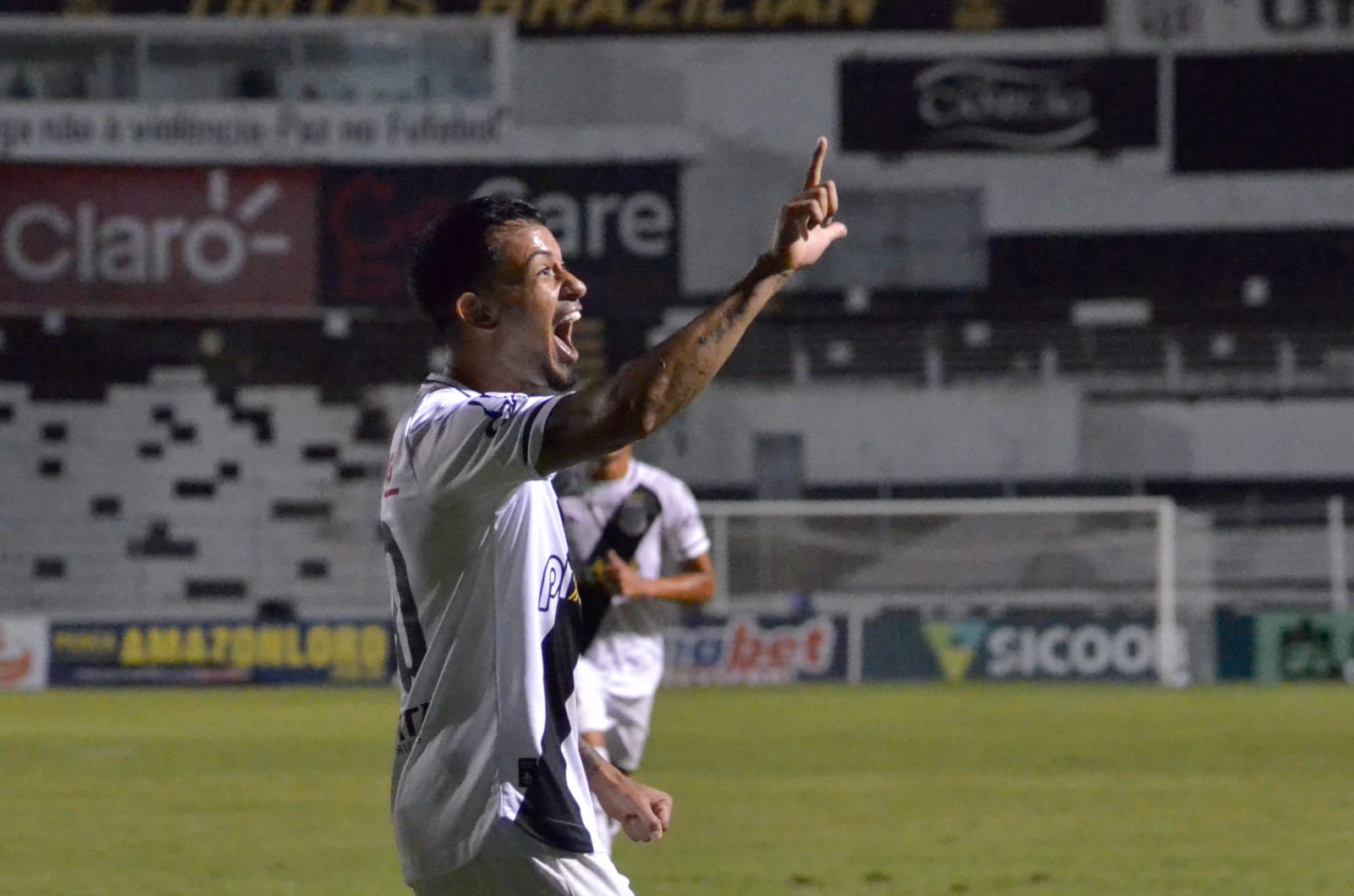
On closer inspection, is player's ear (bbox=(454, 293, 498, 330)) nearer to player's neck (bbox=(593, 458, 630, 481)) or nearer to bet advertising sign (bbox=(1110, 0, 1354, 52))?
player's neck (bbox=(593, 458, 630, 481))

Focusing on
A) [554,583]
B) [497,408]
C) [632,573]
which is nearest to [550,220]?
[632,573]

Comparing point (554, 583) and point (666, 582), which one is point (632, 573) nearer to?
point (666, 582)

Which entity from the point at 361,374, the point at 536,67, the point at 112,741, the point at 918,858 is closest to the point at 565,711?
the point at 918,858

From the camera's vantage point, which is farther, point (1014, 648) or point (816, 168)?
point (1014, 648)

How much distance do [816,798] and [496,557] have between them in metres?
9.84

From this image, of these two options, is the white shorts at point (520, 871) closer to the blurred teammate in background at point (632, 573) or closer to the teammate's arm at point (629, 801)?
the teammate's arm at point (629, 801)

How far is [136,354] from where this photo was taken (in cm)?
3412

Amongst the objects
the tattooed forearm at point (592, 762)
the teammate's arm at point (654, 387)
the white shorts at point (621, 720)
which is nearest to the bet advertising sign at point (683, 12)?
the white shorts at point (621, 720)

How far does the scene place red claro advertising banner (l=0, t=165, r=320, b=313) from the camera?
3453cm

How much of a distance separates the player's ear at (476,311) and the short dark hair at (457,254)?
0.05 feet

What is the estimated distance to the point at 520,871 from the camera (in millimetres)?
3025

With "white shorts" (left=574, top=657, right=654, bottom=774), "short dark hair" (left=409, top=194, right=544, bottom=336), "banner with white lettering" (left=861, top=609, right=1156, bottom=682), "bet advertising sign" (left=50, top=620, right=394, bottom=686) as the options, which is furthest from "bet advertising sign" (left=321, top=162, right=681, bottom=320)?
"short dark hair" (left=409, top=194, right=544, bottom=336)

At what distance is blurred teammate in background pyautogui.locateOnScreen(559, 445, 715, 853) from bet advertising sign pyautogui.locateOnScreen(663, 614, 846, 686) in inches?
611

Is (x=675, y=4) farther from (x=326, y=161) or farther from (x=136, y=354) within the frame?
(x=136, y=354)
